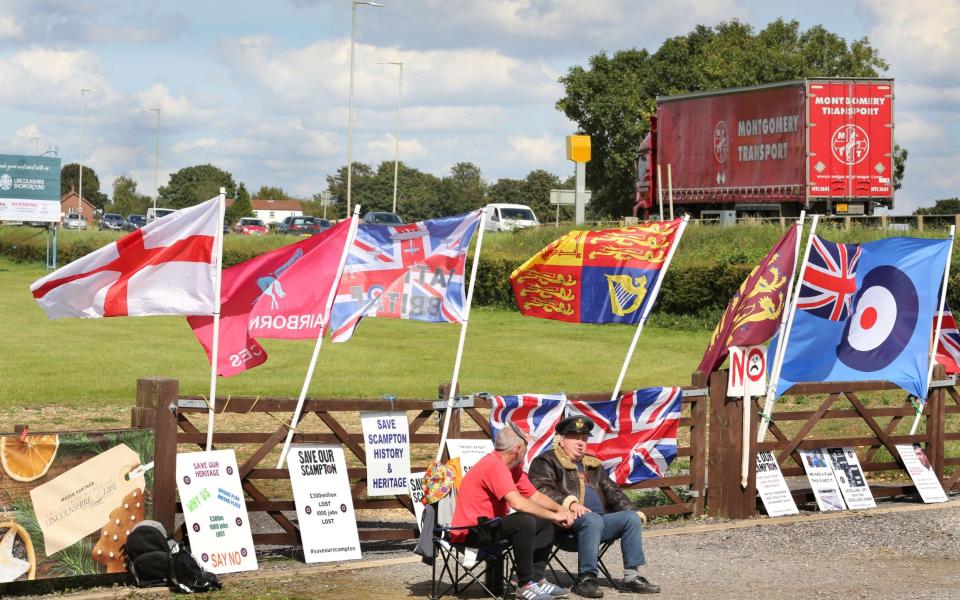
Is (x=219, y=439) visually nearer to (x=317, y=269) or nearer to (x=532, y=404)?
(x=317, y=269)

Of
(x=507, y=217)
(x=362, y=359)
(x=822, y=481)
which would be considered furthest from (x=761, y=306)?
(x=507, y=217)

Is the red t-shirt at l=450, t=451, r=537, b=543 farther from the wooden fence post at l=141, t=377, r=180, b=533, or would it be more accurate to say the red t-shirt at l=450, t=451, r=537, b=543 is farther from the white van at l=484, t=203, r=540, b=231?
the white van at l=484, t=203, r=540, b=231

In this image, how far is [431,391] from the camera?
2419cm

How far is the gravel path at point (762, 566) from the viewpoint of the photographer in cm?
973

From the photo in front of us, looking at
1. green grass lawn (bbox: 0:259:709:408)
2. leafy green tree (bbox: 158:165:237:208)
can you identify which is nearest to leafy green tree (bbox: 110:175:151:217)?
leafy green tree (bbox: 158:165:237:208)

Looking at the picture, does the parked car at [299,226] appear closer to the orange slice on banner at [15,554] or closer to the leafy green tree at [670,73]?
the leafy green tree at [670,73]

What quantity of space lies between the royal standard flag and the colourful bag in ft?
11.9

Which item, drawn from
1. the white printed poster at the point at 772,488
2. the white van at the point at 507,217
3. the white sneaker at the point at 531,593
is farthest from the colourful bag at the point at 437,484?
the white van at the point at 507,217

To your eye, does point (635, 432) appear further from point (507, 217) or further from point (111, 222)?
point (111, 222)

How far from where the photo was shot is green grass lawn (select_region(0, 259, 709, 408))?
2397 cm

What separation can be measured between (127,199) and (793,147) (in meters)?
137

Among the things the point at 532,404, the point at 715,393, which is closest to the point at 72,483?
the point at 532,404

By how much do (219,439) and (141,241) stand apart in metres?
1.83

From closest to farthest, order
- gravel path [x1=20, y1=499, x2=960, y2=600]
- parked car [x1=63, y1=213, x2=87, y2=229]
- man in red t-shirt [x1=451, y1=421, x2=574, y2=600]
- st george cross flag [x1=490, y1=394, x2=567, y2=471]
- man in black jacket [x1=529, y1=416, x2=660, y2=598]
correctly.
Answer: man in red t-shirt [x1=451, y1=421, x2=574, y2=600] → man in black jacket [x1=529, y1=416, x2=660, y2=598] → gravel path [x1=20, y1=499, x2=960, y2=600] → st george cross flag [x1=490, y1=394, x2=567, y2=471] → parked car [x1=63, y1=213, x2=87, y2=229]
